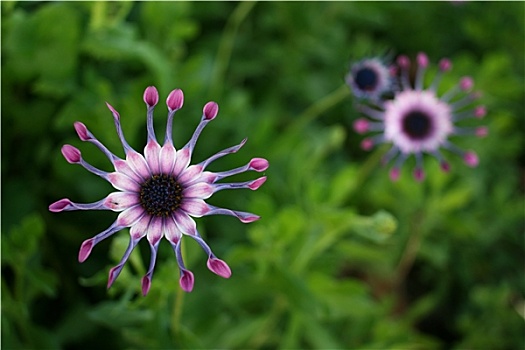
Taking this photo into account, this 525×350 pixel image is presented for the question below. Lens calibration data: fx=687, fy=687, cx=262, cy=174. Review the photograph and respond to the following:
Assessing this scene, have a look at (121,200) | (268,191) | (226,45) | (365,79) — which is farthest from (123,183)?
(226,45)

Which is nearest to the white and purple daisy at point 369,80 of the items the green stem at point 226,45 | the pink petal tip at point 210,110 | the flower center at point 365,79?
the flower center at point 365,79

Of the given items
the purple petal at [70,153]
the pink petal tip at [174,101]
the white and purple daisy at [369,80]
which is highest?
the white and purple daisy at [369,80]

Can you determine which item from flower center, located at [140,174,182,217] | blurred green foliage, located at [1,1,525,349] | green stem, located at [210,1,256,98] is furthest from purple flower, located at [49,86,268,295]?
green stem, located at [210,1,256,98]

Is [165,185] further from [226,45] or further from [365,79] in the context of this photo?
[226,45]

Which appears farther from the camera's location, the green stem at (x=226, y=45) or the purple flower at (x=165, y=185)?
the green stem at (x=226, y=45)

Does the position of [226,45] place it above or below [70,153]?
above

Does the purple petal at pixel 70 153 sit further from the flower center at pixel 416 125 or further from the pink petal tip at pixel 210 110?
the flower center at pixel 416 125
